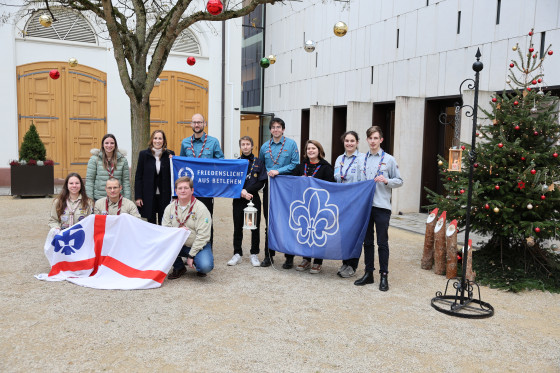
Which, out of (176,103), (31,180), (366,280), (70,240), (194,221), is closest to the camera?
(70,240)

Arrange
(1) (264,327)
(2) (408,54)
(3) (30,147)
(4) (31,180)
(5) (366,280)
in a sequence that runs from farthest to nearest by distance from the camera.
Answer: (3) (30,147), (4) (31,180), (2) (408,54), (5) (366,280), (1) (264,327)

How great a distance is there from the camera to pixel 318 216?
636 cm

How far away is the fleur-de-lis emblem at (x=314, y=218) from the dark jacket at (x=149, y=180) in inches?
70.2

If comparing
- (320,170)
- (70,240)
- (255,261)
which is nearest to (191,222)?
(255,261)

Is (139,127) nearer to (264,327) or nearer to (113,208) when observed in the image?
(113,208)

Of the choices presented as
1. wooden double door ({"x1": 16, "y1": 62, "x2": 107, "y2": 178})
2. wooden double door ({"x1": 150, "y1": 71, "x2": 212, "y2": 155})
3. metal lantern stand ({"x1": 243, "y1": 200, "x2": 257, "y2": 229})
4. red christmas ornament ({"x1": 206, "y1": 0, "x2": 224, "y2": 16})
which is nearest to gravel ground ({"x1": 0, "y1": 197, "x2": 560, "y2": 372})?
metal lantern stand ({"x1": 243, "y1": 200, "x2": 257, "y2": 229})

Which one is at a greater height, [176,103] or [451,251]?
[176,103]

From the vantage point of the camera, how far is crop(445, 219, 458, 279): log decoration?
646 centimetres

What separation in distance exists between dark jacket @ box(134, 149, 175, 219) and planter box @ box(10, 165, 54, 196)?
8236 mm

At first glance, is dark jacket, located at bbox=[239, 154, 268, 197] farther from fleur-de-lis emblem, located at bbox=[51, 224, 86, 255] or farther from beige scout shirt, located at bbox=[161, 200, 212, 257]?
fleur-de-lis emblem, located at bbox=[51, 224, 86, 255]

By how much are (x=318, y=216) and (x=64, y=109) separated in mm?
12481

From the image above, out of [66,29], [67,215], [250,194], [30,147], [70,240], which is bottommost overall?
[70,240]

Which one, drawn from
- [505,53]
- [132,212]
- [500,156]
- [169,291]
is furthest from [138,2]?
[505,53]

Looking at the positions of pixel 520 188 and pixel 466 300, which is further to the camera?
pixel 520 188
